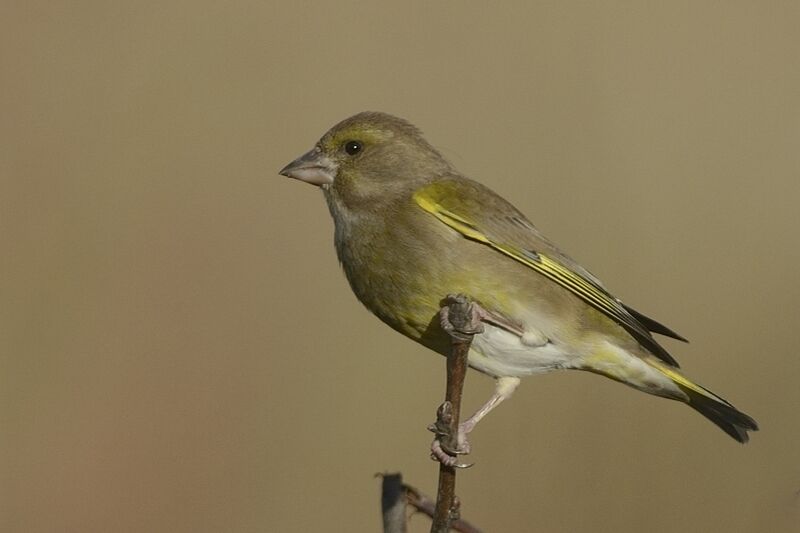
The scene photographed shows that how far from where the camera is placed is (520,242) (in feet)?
15.8

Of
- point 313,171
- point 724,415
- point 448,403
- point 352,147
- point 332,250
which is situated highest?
point 352,147

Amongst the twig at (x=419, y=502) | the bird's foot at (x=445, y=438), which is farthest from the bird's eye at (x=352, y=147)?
the twig at (x=419, y=502)

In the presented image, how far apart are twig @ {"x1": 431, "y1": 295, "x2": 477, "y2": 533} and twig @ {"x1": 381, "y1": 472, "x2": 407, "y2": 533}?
0.08 m

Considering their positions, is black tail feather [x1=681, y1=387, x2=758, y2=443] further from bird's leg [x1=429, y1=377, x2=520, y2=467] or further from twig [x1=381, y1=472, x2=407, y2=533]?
twig [x1=381, y1=472, x2=407, y2=533]

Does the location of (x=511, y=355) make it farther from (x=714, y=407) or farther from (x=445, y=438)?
(x=445, y=438)

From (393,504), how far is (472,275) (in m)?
1.60

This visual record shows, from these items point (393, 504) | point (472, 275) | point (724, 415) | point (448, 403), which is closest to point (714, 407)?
point (724, 415)

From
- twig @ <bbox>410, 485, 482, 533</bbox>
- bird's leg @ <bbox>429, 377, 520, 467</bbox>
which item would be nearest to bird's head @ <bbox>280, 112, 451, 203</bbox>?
bird's leg @ <bbox>429, 377, 520, 467</bbox>

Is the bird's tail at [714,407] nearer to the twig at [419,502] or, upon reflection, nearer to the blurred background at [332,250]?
the blurred background at [332,250]

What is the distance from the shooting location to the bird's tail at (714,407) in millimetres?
4832

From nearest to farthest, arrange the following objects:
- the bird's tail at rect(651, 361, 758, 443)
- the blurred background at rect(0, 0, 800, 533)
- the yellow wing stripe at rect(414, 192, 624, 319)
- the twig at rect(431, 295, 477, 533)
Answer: the twig at rect(431, 295, 477, 533), the yellow wing stripe at rect(414, 192, 624, 319), the bird's tail at rect(651, 361, 758, 443), the blurred background at rect(0, 0, 800, 533)

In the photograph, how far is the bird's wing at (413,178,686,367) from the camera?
15.6 feet

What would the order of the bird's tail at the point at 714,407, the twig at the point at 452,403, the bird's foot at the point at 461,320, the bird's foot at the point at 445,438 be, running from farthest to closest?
the bird's tail at the point at 714,407
the bird's foot at the point at 461,320
the bird's foot at the point at 445,438
the twig at the point at 452,403

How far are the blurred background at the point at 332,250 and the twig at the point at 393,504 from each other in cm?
251
